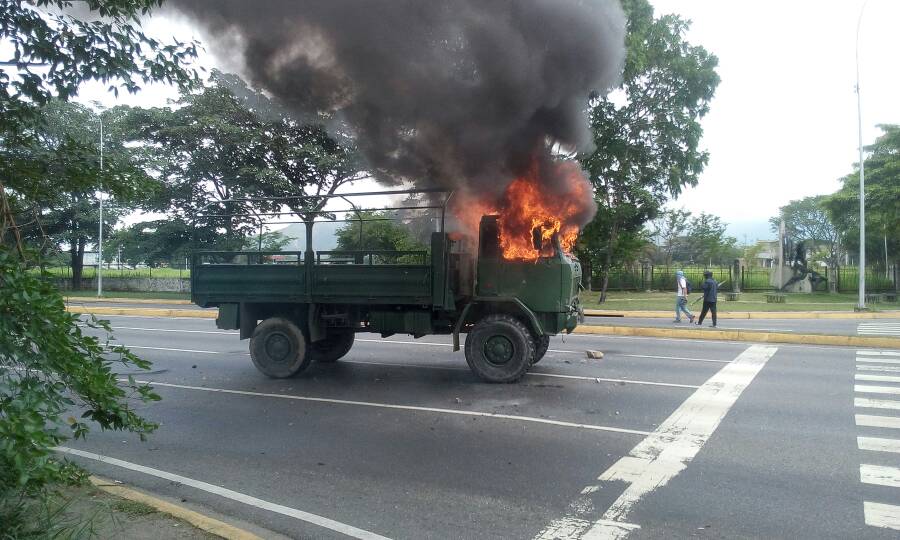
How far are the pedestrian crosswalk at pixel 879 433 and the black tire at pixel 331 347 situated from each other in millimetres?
7082

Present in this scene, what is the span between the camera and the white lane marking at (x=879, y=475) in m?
4.91

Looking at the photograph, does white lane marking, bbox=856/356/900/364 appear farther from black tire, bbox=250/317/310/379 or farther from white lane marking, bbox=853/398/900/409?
black tire, bbox=250/317/310/379

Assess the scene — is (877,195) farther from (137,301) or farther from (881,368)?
(137,301)

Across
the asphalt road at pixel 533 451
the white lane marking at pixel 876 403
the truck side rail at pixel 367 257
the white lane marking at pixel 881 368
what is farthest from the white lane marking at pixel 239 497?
the white lane marking at pixel 881 368

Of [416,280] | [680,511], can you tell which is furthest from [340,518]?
[416,280]

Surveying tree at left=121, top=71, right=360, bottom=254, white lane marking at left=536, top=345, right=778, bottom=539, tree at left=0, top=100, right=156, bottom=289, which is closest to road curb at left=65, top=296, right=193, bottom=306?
tree at left=121, top=71, right=360, bottom=254

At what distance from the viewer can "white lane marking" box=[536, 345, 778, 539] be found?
4.22 m

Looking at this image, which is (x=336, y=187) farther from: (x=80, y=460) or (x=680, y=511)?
(x=680, y=511)

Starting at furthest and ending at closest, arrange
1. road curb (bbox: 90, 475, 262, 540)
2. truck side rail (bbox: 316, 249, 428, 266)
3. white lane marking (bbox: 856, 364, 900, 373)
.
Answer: white lane marking (bbox: 856, 364, 900, 373), truck side rail (bbox: 316, 249, 428, 266), road curb (bbox: 90, 475, 262, 540)

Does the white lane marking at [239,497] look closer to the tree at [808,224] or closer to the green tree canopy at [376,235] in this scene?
the green tree canopy at [376,235]

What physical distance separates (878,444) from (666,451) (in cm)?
207

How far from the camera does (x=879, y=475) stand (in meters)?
5.06

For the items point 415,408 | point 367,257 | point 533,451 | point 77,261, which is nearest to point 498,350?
point 415,408

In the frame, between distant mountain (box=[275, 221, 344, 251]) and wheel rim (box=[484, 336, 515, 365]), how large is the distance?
8.85 ft
